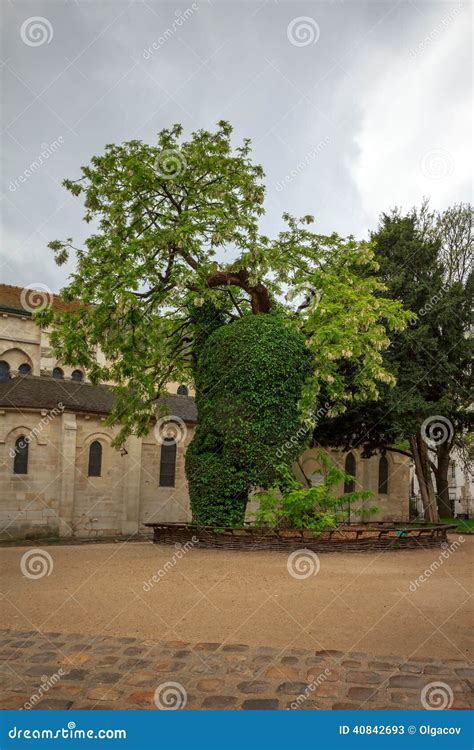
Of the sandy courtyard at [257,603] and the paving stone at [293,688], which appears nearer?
the paving stone at [293,688]

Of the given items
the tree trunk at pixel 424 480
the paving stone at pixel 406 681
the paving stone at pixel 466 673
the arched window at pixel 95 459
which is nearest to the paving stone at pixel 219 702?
the paving stone at pixel 406 681

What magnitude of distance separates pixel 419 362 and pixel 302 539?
16.8m

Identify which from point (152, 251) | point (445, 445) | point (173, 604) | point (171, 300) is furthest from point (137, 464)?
point (173, 604)

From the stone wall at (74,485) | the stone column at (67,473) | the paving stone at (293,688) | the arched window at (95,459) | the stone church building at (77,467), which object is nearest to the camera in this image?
the paving stone at (293,688)

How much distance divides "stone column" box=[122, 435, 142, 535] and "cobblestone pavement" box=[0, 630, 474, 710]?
24.9 meters

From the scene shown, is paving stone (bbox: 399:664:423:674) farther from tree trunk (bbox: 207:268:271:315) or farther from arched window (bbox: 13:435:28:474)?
arched window (bbox: 13:435:28:474)

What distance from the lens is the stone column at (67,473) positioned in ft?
95.8

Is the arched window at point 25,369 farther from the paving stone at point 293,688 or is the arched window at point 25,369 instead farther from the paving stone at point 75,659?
the paving stone at point 293,688

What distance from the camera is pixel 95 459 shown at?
3128 centimetres

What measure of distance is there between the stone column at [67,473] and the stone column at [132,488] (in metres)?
2.91

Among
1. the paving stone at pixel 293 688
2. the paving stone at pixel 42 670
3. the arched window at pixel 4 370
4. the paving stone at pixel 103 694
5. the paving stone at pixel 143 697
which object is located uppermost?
the arched window at pixel 4 370

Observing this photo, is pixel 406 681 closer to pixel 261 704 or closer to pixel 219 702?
pixel 261 704

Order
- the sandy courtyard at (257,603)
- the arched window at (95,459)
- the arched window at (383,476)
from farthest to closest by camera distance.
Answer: the arched window at (383,476)
the arched window at (95,459)
the sandy courtyard at (257,603)

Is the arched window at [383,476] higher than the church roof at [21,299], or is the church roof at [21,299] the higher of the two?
the church roof at [21,299]
